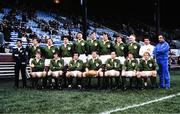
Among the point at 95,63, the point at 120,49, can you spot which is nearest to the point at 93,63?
the point at 95,63

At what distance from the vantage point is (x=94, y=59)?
1415 cm

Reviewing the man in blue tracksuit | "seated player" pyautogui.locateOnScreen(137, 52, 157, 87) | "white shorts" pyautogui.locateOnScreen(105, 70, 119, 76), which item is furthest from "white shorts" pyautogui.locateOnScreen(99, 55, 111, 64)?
the man in blue tracksuit

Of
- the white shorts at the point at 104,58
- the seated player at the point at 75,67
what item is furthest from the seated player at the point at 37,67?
the white shorts at the point at 104,58

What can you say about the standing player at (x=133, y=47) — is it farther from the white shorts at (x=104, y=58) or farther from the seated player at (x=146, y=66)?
the white shorts at (x=104, y=58)

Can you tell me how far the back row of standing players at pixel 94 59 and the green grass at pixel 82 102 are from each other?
116 centimetres

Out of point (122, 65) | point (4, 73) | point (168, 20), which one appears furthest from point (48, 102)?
point (168, 20)

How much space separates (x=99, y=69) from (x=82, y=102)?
3.94 metres

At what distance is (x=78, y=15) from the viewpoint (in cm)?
4066

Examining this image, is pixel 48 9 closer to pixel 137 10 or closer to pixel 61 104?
pixel 137 10

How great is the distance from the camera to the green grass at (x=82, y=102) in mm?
9164

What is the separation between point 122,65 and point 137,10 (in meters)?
32.4

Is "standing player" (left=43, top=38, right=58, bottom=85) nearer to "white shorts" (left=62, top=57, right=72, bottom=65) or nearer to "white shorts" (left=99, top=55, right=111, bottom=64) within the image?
"white shorts" (left=62, top=57, right=72, bottom=65)

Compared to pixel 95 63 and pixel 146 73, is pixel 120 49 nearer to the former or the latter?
pixel 95 63

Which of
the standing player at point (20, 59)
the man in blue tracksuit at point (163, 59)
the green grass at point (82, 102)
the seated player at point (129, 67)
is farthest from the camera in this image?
the standing player at point (20, 59)
